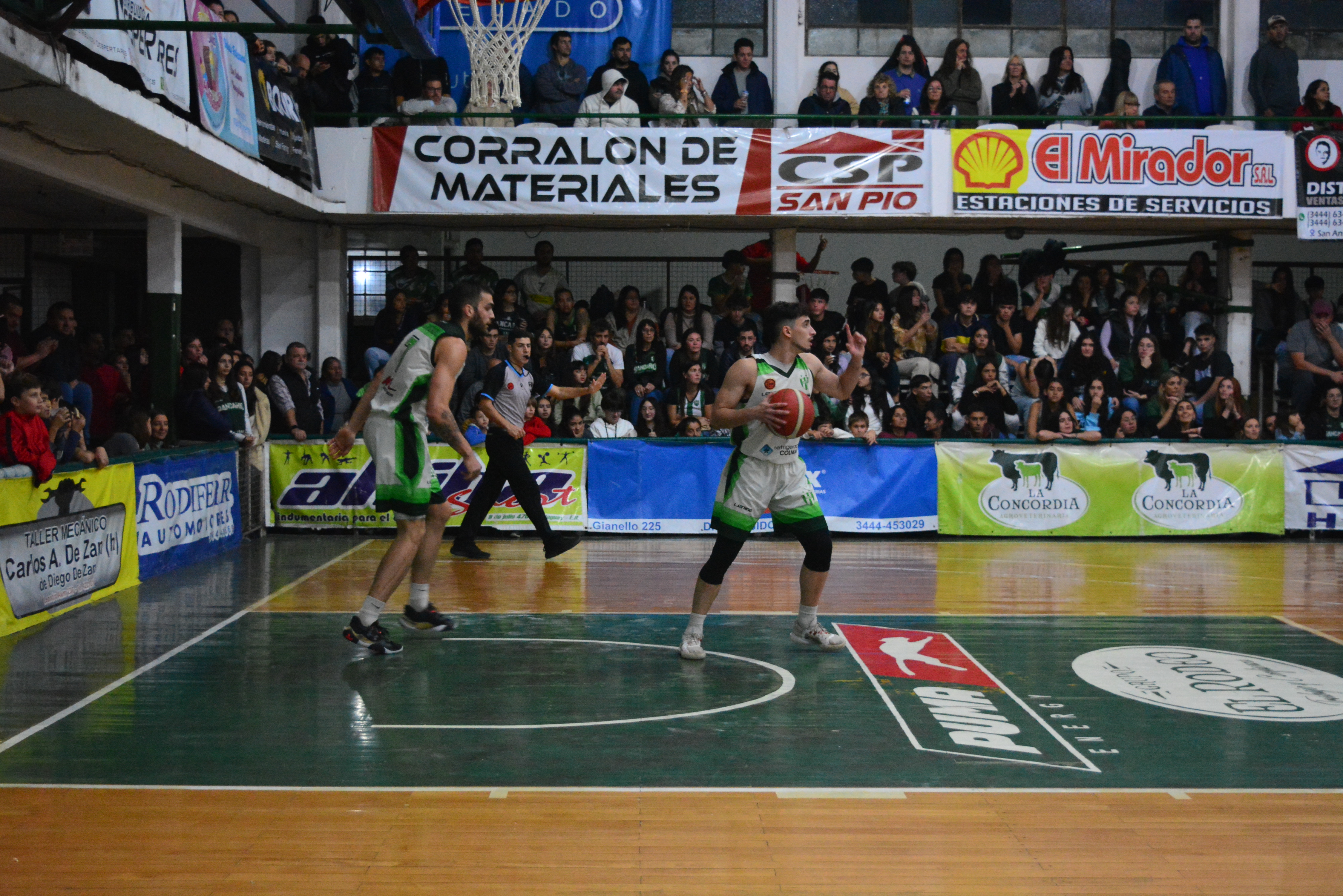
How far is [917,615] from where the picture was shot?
29.9 ft

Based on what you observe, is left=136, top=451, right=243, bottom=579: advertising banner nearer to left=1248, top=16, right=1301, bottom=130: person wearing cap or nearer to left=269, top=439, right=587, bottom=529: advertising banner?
left=269, top=439, right=587, bottom=529: advertising banner

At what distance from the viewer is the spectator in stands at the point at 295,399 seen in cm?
1420

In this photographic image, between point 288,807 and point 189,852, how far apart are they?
1.69 ft

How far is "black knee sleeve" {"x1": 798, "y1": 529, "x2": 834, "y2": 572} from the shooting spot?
24.9 ft

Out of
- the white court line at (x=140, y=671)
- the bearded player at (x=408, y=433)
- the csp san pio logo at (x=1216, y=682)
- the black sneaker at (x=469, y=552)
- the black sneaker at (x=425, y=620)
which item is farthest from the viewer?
the black sneaker at (x=469, y=552)

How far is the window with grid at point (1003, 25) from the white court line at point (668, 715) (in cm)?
1292

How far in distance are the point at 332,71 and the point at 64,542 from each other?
8.74 meters

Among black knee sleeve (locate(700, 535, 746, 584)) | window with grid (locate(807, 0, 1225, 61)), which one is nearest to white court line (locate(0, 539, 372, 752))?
black knee sleeve (locate(700, 535, 746, 584))

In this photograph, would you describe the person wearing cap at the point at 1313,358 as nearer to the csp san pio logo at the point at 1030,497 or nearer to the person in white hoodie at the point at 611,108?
the csp san pio logo at the point at 1030,497

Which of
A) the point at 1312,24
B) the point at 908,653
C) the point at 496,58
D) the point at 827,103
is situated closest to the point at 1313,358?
the point at 1312,24

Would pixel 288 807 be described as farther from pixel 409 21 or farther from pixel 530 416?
pixel 530 416

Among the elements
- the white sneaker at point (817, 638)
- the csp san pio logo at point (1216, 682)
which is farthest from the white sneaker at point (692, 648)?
the csp san pio logo at point (1216, 682)

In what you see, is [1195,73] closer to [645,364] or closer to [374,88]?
[645,364]

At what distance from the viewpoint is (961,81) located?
682 inches
